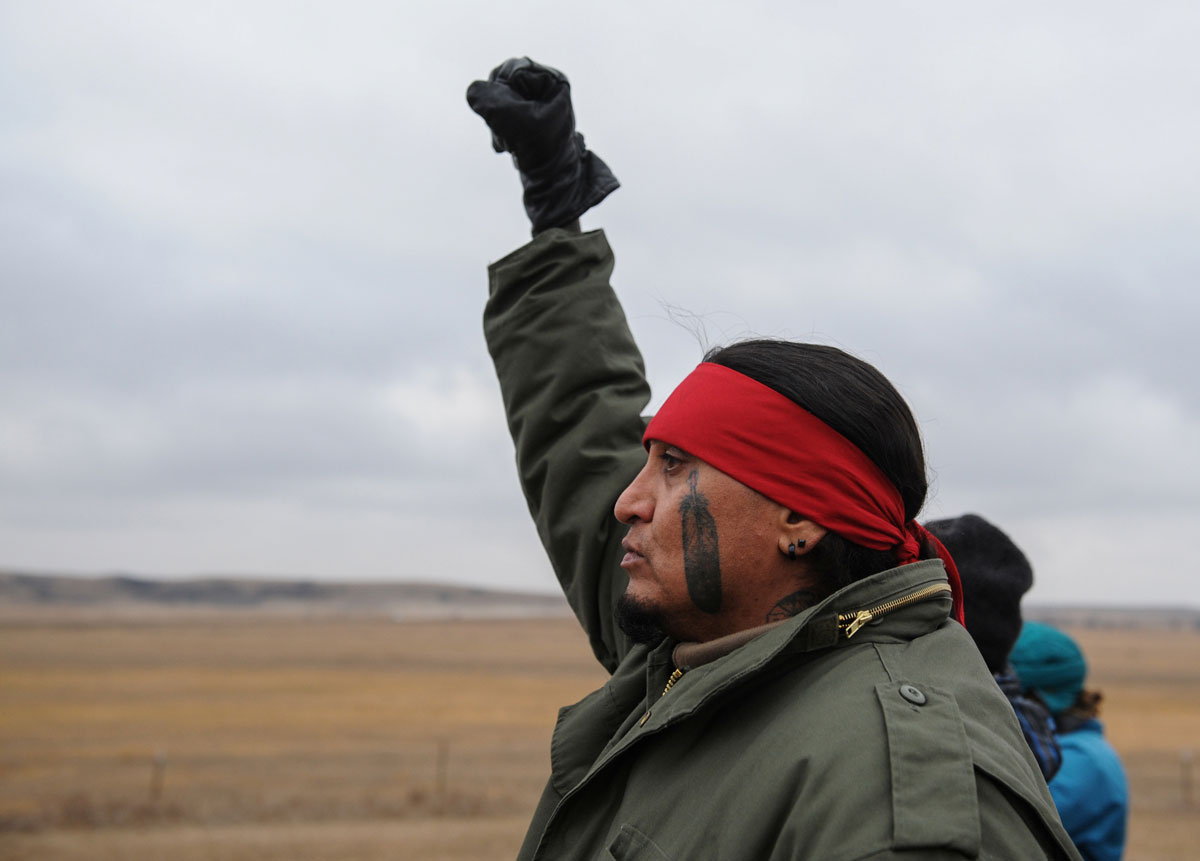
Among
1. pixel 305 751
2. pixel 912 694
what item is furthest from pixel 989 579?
pixel 305 751

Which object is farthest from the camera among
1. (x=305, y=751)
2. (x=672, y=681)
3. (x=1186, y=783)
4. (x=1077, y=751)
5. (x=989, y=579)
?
(x=305, y=751)

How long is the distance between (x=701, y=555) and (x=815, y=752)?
0.47 m

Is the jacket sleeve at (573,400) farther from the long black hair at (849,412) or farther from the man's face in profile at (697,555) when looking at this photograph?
the long black hair at (849,412)

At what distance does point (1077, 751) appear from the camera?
3.76 meters

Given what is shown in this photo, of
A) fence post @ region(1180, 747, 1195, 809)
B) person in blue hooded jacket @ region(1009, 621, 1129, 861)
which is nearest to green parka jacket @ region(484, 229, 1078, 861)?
person in blue hooded jacket @ region(1009, 621, 1129, 861)

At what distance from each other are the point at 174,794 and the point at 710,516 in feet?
70.8

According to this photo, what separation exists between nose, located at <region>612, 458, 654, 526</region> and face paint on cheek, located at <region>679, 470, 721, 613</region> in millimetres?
86

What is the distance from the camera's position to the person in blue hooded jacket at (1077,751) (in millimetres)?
3564

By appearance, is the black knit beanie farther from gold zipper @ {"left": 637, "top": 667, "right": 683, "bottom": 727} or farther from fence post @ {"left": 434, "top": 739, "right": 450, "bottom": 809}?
fence post @ {"left": 434, "top": 739, "right": 450, "bottom": 809}

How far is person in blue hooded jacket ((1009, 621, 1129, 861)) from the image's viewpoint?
11.7 feet

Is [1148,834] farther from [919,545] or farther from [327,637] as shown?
[327,637]

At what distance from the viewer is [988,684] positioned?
72.4 inches

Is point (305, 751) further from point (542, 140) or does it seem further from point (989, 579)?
point (542, 140)

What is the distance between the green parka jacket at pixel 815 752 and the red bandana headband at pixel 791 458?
13 centimetres
